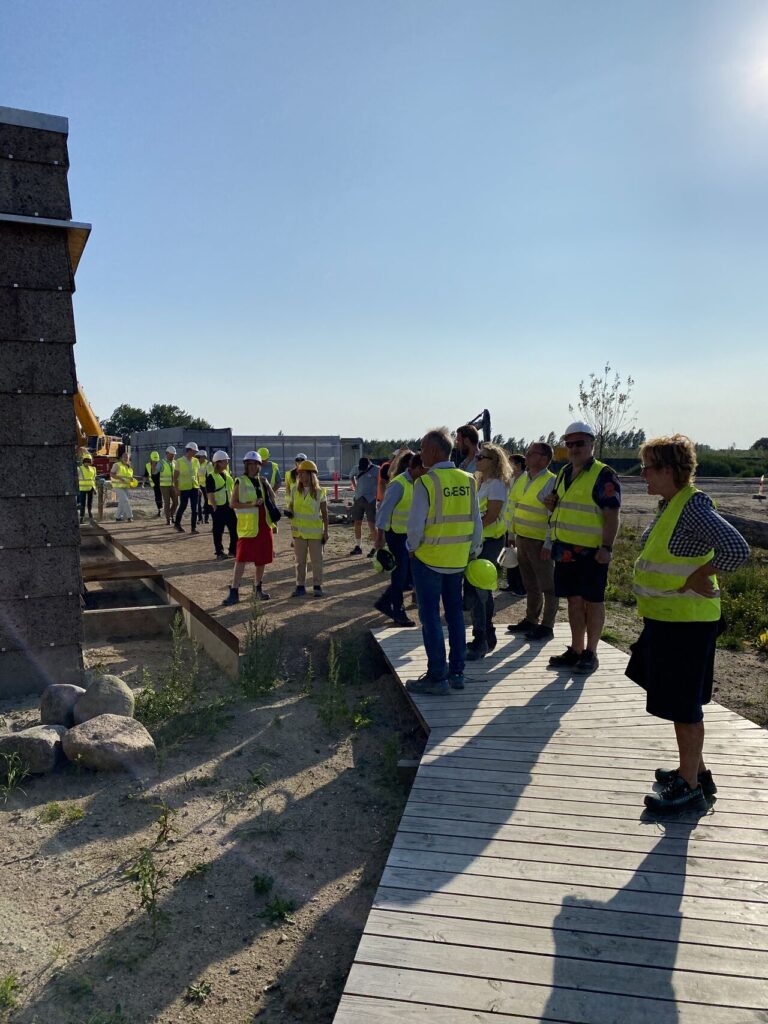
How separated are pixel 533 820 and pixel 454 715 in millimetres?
1464

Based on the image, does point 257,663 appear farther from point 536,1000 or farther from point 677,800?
point 536,1000

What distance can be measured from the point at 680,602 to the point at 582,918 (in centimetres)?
139

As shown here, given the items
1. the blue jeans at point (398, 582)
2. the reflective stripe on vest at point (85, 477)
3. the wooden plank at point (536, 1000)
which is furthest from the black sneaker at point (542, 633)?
the reflective stripe on vest at point (85, 477)

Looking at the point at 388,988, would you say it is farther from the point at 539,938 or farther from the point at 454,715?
the point at 454,715

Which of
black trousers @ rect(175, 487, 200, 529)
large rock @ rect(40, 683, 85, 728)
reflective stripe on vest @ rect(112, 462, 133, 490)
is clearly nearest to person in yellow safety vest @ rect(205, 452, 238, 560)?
black trousers @ rect(175, 487, 200, 529)

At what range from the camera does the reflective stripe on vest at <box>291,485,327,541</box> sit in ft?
30.1

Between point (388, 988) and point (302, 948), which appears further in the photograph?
point (302, 948)

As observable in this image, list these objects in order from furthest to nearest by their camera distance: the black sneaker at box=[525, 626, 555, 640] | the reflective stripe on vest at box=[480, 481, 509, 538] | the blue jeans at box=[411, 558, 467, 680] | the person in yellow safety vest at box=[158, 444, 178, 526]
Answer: the person in yellow safety vest at box=[158, 444, 178, 526], the reflective stripe on vest at box=[480, 481, 509, 538], the black sneaker at box=[525, 626, 555, 640], the blue jeans at box=[411, 558, 467, 680]

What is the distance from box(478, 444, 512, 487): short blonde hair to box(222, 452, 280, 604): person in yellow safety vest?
3.08 metres

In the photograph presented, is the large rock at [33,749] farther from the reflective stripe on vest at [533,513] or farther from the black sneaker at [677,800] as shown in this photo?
the reflective stripe on vest at [533,513]

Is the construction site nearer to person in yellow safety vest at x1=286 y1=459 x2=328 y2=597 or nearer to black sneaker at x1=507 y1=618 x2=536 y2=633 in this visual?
black sneaker at x1=507 y1=618 x2=536 y2=633

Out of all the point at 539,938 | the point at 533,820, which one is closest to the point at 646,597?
the point at 533,820

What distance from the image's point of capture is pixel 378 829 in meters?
4.32

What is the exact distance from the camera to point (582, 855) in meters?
3.32
